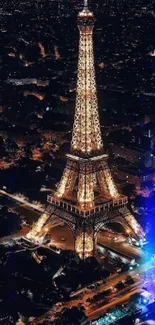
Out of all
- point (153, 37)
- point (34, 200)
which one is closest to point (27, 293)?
point (34, 200)

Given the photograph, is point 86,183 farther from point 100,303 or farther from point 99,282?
point 100,303

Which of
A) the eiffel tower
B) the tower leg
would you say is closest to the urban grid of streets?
the eiffel tower

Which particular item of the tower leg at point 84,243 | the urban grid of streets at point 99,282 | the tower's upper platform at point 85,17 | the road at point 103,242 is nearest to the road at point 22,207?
the urban grid of streets at point 99,282

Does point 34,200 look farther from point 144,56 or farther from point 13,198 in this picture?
point 144,56

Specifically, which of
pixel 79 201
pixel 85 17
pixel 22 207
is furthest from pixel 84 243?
pixel 85 17

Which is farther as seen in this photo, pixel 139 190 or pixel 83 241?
pixel 139 190

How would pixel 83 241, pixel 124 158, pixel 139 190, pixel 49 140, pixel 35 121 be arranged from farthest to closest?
1. pixel 35 121
2. pixel 49 140
3. pixel 124 158
4. pixel 139 190
5. pixel 83 241

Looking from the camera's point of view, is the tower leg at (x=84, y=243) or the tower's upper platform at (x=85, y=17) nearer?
the tower's upper platform at (x=85, y=17)

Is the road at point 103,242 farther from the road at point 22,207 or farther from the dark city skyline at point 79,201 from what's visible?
the road at point 22,207
